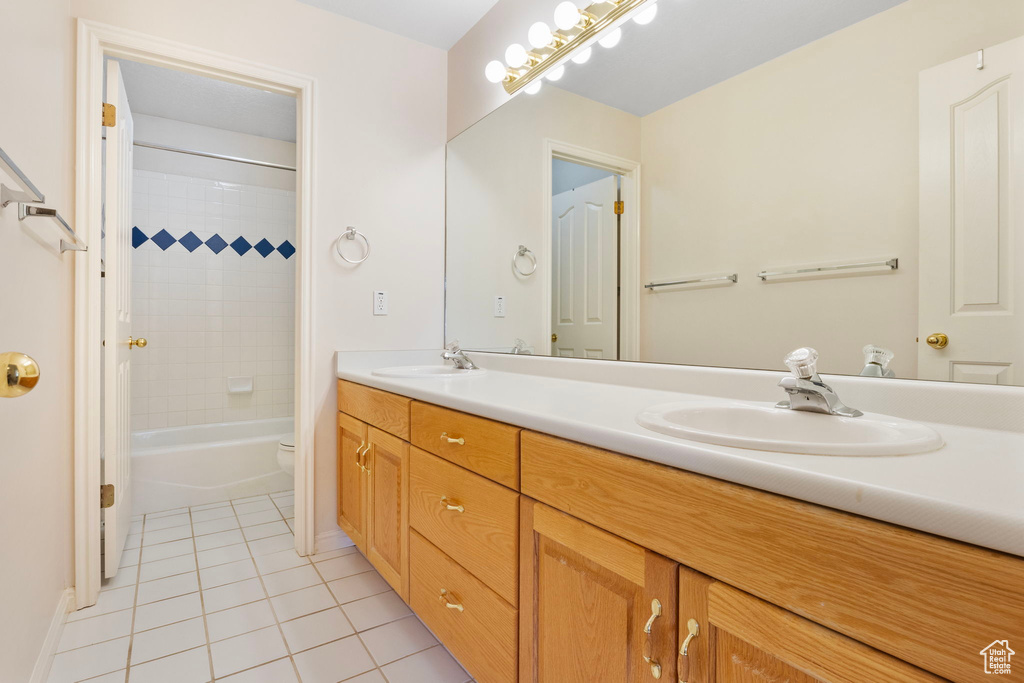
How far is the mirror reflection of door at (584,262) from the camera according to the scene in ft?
4.97

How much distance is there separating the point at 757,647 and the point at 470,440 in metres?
0.69

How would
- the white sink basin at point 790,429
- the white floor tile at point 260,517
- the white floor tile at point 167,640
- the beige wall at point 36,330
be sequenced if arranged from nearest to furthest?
1. the white sink basin at point 790,429
2. the beige wall at point 36,330
3. the white floor tile at point 167,640
4. the white floor tile at point 260,517

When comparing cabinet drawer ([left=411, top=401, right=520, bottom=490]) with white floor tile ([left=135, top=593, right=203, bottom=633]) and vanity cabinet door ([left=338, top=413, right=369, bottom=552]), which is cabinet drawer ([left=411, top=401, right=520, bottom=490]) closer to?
vanity cabinet door ([left=338, top=413, right=369, bottom=552])

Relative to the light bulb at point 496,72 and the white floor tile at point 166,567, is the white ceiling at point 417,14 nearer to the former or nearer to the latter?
the light bulb at point 496,72

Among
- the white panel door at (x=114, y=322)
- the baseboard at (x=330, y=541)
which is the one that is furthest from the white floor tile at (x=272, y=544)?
the white panel door at (x=114, y=322)

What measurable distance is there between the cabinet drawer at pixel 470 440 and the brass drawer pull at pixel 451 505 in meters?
0.10

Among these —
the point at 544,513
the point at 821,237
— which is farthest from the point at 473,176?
the point at 544,513

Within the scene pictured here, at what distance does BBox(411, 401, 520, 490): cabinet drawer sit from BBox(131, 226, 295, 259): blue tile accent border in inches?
101

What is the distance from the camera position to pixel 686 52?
1.31 m

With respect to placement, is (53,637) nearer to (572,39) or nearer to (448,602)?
(448,602)

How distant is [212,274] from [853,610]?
11.9 ft

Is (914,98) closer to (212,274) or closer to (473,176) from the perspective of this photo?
(473,176)

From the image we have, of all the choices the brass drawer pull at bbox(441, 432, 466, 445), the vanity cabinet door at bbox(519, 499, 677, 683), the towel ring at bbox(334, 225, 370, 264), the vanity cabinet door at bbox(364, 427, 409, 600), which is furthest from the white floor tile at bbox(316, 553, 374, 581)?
the towel ring at bbox(334, 225, 370, 264)

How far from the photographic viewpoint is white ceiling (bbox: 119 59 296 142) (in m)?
2.51
